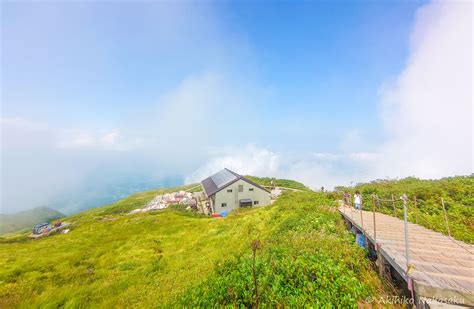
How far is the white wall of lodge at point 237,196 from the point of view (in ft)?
126

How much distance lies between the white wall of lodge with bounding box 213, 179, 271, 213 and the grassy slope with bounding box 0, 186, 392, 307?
16118 mm

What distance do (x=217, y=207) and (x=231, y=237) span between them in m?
21.6

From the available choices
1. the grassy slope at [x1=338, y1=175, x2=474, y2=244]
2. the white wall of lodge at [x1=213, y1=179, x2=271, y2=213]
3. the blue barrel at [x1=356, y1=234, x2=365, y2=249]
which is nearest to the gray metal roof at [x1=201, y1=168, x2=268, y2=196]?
the white wall of lodge at [x1=213, y1=179, x2=271, y2=213]

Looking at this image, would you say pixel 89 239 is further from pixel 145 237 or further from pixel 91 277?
pixel 91 277

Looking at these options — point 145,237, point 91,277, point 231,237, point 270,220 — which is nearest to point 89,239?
point 145,237

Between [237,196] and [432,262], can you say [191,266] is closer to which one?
[432,262]

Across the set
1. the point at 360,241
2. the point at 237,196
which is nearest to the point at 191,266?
the point at 360,241

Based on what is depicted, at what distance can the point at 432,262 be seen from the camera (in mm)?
6406

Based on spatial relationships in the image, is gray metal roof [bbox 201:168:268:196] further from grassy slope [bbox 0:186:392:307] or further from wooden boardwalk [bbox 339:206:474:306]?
wooden boardwalk [bbox 339:206:474:306]

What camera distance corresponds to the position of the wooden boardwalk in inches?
191

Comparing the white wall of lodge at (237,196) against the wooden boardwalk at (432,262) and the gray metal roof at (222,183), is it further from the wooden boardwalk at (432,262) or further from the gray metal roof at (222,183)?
the wooden boardwalk at (432,262)

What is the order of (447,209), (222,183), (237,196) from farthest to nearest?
1. (222,183)
2. (237,196)
3. (447,209)

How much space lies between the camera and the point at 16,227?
9350 centimetres

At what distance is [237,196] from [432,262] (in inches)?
1349
